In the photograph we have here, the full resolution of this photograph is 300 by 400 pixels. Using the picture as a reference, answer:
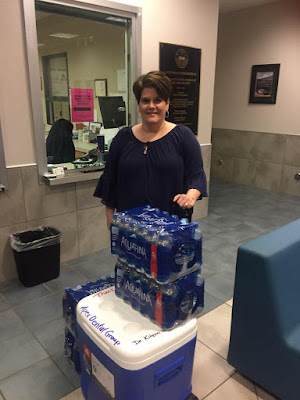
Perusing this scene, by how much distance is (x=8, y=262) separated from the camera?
8.86ft

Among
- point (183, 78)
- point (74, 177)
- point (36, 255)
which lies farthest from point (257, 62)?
point (36, 255)

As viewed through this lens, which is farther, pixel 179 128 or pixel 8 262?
pixel 8 262

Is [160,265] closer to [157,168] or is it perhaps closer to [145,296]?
[145,296]

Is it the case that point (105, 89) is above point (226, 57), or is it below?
below

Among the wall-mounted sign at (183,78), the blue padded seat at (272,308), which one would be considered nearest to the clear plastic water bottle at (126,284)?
the blue padded seat at (272,308)

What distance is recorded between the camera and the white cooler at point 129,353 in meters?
1.21

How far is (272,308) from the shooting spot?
1511mm

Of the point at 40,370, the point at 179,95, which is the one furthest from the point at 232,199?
the point at 40,370

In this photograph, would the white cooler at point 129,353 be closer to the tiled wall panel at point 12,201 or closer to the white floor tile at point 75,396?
the white floor tile at point 75,396

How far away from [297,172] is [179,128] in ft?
13.2

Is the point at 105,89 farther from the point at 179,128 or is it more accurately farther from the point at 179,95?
the point at 179,128

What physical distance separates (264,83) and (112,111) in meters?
3.21

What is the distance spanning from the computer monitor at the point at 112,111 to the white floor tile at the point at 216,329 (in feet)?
6.40

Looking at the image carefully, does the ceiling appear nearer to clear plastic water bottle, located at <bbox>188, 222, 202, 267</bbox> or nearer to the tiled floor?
the tiled floor
